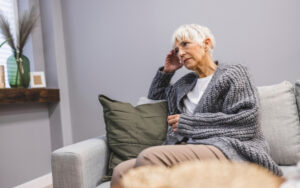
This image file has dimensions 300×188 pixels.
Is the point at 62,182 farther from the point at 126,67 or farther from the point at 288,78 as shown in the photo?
the point at 288,78

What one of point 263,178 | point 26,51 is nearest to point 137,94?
point 26,51

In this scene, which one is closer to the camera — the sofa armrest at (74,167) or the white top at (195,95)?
the sofa armrest at (74,167)

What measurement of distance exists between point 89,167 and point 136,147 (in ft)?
0.90

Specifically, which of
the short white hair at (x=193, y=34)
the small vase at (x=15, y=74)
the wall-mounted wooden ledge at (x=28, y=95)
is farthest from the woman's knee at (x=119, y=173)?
the small vase at (x=15, y=74)

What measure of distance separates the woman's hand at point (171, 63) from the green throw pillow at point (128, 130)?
346 mm

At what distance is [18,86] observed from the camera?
2.05 meters

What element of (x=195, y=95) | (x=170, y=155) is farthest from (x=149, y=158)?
(x=195, y=95)

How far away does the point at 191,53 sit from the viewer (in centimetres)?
148

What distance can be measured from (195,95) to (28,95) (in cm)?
129

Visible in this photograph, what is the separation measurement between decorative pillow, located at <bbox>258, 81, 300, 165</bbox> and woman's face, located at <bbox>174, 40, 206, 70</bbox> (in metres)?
→ 0.42

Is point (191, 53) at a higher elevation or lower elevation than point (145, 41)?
lower

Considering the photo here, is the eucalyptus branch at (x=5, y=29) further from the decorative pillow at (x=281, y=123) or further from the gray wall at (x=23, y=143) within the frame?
the decorative pillow at (x=281, y=123)

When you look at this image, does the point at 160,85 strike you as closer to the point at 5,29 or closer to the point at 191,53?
the point at 191,53

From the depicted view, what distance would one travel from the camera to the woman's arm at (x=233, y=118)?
1205mm
